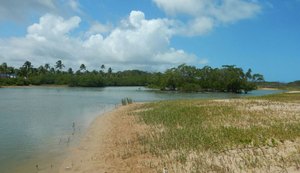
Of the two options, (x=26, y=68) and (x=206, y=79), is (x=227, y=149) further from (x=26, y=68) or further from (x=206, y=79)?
(x=26, y=68)

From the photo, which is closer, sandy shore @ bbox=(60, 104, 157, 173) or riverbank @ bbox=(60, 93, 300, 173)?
riverbank @ bbox=(60, 93, 300, 173)

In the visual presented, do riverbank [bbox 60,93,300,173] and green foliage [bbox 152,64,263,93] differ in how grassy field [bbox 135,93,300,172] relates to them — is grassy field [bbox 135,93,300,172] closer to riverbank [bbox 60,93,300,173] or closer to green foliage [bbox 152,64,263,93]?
riverbank [bbox 60,93,300,173]

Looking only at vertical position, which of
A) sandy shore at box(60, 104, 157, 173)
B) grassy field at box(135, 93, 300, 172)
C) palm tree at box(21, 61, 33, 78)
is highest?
palm tree at box(21, 61, 33, 78)

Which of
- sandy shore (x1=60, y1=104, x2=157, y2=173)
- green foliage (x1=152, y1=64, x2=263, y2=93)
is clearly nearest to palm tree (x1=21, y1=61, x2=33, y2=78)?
green foliage (x1=152, y1=64, x2=263, y2=93)

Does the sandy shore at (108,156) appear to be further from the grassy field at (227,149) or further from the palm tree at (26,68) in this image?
the palm tree at (26,68)

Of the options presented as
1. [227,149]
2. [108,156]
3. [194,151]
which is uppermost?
[227,149]

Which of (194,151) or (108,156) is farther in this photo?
(108,156)

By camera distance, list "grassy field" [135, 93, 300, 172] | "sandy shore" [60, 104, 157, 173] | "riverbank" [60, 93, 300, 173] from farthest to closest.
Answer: "sandy shore" [60, 104, 157, 173], "riverbank" [60, 93, 300, 173], "grassy field" [135, 93, 300, 172]

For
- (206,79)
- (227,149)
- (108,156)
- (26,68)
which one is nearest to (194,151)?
(227,149)

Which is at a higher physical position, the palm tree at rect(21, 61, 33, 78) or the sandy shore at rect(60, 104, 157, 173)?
the palm tree at rect(21, 61, 33, 78)

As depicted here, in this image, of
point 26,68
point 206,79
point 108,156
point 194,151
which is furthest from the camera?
point 26,68

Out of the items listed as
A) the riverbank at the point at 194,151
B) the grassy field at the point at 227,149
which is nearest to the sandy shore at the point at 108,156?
the riverbank at the point at 194,151

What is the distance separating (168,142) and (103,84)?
16261 cm

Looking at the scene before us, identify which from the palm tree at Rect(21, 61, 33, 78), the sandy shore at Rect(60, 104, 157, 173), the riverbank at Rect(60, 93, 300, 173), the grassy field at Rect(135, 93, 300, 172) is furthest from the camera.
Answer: the palm tree at Rect(21, 61, 33, 78)
